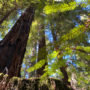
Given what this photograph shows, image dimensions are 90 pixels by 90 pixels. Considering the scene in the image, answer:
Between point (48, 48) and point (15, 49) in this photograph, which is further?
point (15, 49)

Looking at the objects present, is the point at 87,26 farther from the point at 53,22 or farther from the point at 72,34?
the point at 53,22

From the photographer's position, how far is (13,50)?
8.61ft

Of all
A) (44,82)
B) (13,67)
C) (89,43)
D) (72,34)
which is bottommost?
(89,43)

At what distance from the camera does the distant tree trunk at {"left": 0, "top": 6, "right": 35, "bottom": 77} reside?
2.30 metres

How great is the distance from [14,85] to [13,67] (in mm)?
845

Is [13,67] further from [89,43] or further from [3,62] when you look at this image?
[89,43]

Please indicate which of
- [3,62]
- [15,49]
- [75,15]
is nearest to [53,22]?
[75,15]

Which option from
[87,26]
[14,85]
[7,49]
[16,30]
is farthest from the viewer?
[16,30]

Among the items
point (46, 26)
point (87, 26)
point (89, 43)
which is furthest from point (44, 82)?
point (46, 26)

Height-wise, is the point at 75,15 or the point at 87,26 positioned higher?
the point at 87,26

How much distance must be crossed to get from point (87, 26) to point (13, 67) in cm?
190

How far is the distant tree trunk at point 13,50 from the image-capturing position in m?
2.30

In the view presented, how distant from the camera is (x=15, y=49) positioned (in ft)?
8.92

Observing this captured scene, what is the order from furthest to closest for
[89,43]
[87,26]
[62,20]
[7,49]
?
1. [62,20]
2. [89,43]
3. [7,49]
4. [87,26]
